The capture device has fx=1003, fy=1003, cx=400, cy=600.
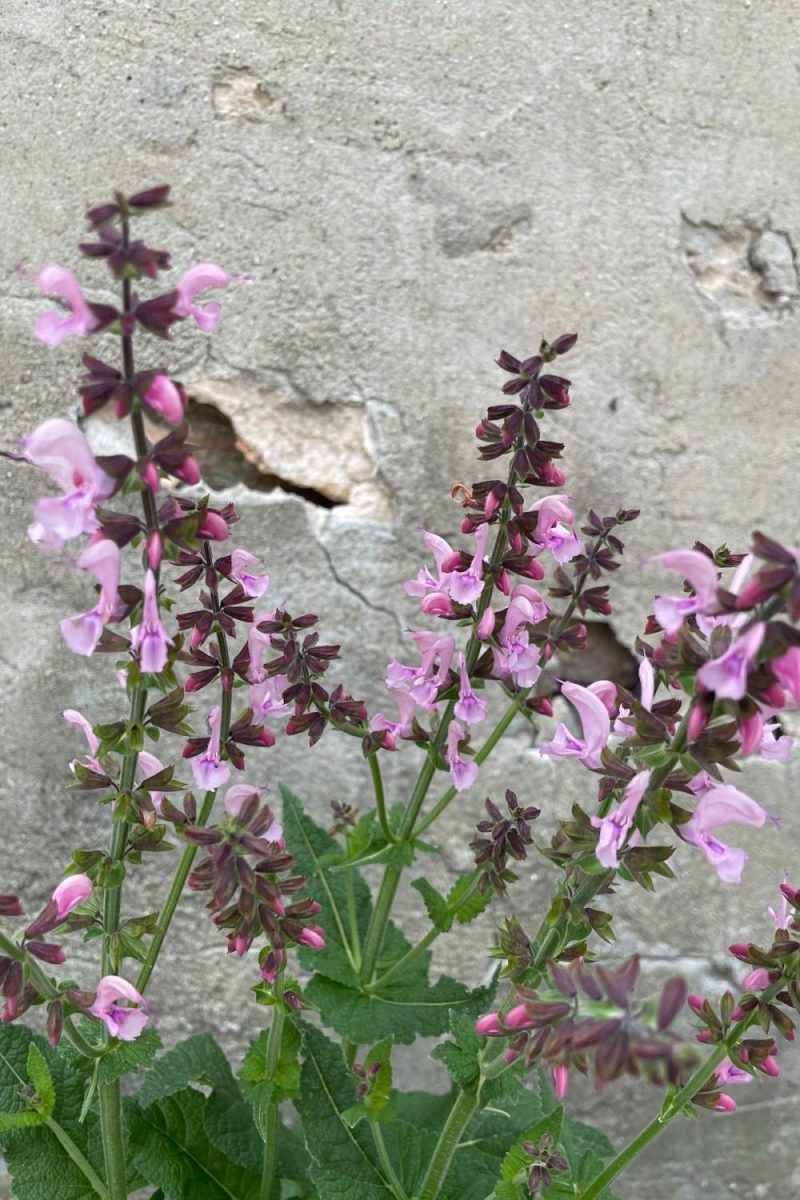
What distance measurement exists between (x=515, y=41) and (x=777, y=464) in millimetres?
699

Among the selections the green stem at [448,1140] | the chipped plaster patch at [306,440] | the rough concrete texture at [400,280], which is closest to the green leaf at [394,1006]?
the green stem at [448,1140]

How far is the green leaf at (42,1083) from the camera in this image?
91 cm

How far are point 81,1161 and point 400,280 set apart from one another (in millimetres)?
1111

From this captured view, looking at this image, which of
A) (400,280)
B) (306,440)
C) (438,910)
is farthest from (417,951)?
(400,280)

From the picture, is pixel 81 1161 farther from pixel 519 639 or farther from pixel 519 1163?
pixel 519 639

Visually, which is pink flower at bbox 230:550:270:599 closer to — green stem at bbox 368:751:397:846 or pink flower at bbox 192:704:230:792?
pink flower at bbox 192:704:230:792

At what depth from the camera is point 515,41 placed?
4.47 feet

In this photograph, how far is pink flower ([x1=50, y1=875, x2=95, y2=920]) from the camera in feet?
2.48

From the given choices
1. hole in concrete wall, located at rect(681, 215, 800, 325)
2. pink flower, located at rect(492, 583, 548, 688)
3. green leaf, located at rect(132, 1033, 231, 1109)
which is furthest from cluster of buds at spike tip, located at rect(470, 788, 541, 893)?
hole in concrete wall, located at rect(681, 215, 800, 325)

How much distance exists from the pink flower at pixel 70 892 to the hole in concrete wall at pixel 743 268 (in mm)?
1158

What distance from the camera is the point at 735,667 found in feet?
1.89

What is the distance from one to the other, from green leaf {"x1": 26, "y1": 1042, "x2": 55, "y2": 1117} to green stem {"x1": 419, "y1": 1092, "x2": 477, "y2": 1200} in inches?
14.0

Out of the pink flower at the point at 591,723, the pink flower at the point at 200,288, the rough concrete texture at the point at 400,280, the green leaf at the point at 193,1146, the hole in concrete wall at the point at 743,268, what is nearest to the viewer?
the pink flower at the point at 200,288

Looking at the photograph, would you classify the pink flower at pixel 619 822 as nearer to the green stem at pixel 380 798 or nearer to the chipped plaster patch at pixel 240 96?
the green stem at pixel 380 798
